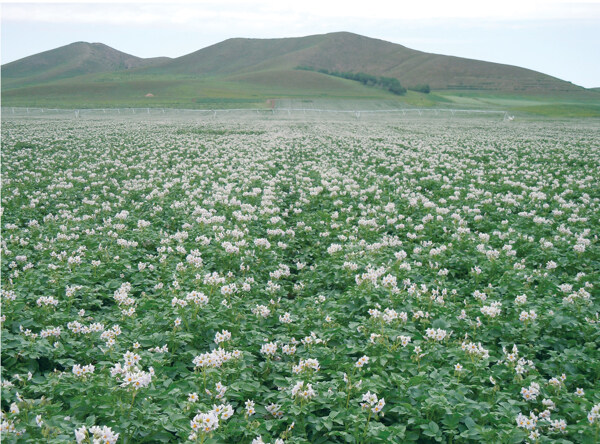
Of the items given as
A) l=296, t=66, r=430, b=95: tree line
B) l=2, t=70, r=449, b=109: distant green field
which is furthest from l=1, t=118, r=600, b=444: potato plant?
l=296, t=66, r=430, b=95: tree line

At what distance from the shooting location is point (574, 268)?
7.84 metres

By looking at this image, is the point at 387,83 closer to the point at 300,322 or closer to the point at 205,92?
the point at 205,92

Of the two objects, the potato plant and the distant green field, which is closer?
the potato plant

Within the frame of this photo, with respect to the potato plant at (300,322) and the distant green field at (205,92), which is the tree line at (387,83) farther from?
the potato plant at (300,322)

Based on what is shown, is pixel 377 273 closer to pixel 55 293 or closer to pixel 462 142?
pixel 55 293

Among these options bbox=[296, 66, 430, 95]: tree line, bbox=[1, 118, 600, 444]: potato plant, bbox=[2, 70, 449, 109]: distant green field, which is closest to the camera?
bbox=[1, 118, 600, 444]: potato plant

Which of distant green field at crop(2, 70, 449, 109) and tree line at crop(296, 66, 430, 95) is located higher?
tree line at crop(296, 66, 430, 95)

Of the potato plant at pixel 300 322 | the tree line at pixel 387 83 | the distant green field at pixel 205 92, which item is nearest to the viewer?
the potato plant at pixel 300 322

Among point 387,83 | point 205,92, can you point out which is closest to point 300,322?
point 205,92

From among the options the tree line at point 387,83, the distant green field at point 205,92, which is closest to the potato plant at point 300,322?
the distant green field at point 205,92

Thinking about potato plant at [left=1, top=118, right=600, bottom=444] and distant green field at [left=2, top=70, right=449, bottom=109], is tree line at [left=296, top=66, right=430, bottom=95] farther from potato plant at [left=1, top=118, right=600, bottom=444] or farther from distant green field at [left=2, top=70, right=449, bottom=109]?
potato plant at [left=1, top=118, right=600, bottom=444]

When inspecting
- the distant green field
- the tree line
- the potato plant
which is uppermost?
the tree line

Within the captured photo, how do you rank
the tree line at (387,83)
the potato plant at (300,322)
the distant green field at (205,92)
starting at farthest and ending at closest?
the tree line at (387,83) → the distant green field at (205,92) → the potato plant at (300,322)

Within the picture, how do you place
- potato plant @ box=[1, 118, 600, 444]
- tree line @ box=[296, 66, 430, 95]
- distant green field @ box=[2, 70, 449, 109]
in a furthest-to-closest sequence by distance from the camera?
tree line @ box=[296, 66, 430, 95], distant green field @ box=[2, 70, 449, 109], potato plant @ box=[1, 118, 600, 444]
